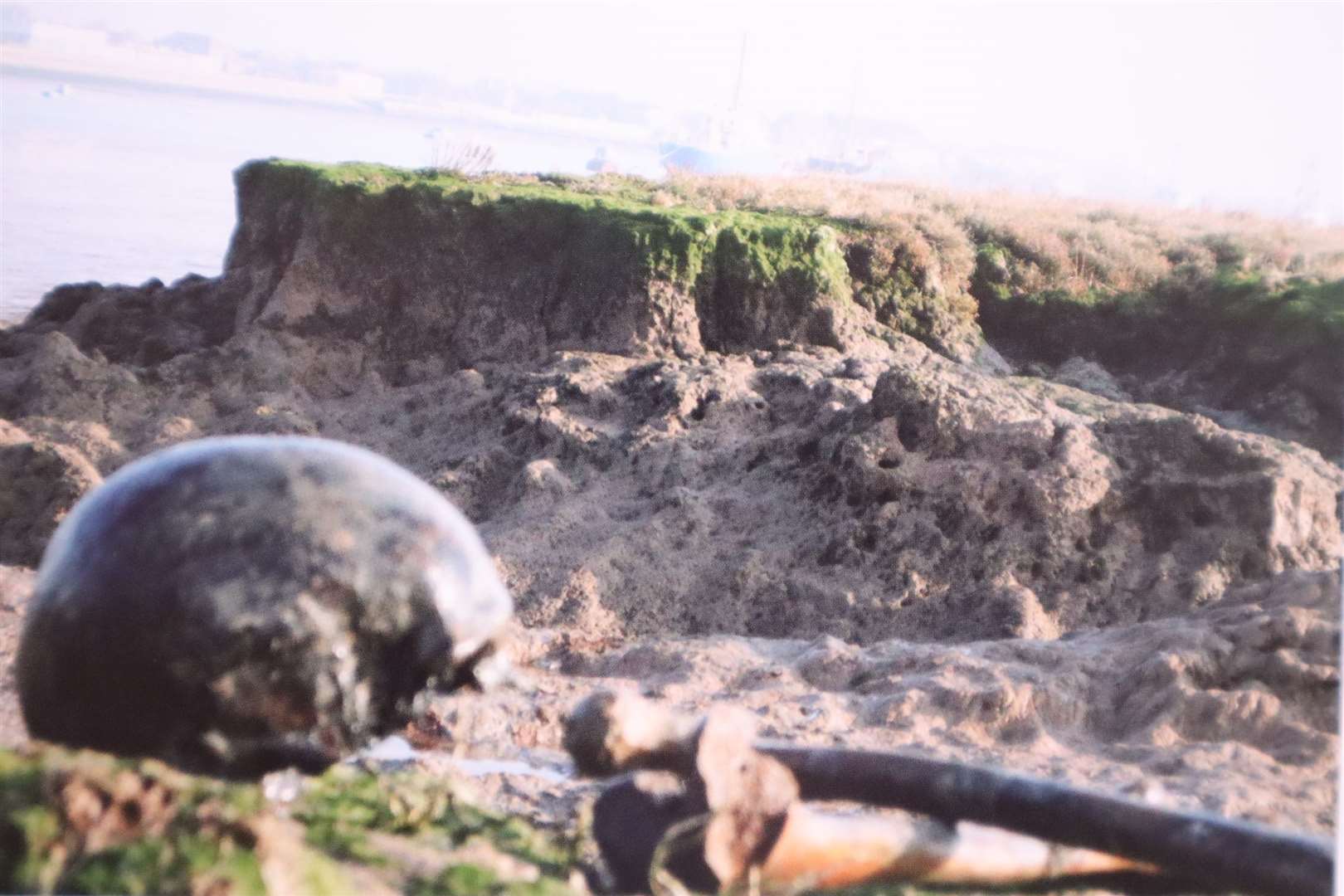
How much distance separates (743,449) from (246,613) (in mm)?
6027

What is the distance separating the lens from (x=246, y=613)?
2.97m

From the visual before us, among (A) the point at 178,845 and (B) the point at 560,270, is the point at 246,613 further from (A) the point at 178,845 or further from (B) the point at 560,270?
(B) the point at 560,270

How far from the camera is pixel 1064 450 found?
7305 millimetres

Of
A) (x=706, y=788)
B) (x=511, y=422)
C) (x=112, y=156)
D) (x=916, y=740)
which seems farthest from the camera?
(x=112, y=156)

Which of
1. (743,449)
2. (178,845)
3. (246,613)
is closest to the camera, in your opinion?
(178,845)

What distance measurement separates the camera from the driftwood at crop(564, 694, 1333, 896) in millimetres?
3250

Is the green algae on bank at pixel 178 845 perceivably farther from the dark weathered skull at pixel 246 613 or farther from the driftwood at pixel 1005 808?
the driftwood at pixel 1005 808

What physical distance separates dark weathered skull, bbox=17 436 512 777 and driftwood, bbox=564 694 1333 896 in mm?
444

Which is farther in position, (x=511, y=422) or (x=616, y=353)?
(x=616, y=353)

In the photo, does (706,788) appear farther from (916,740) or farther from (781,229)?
(781,229)

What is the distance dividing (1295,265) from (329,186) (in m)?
9.50

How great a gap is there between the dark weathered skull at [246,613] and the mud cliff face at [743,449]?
2.70 metres

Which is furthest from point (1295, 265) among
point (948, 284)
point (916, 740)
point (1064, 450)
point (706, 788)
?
point (706, 788)

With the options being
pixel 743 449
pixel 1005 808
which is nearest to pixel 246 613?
pixel 1005 808
